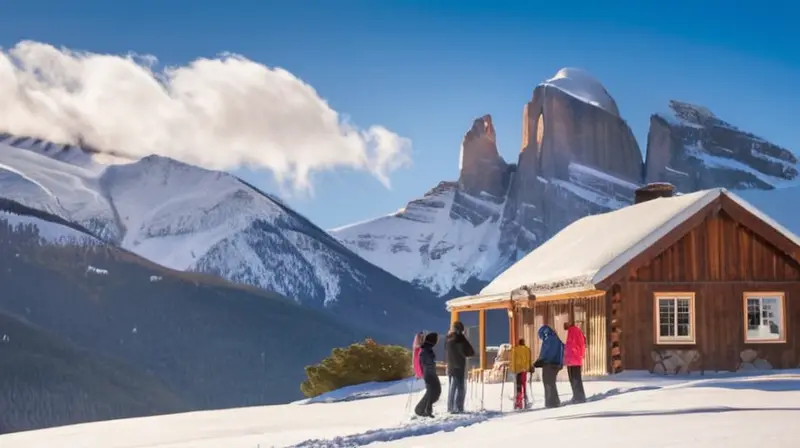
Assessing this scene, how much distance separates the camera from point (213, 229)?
182 m

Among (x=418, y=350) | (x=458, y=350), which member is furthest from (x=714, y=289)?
(x=458, y=350)

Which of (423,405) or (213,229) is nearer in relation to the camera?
(423,405)

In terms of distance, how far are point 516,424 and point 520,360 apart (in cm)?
474

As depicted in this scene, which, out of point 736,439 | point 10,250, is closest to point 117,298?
point 10,250

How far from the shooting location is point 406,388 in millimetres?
28469

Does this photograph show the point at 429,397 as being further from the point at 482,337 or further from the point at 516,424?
the point at 482,337

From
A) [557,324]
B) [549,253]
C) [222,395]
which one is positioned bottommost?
[222,395]

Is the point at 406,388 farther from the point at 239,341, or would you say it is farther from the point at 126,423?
the point at 239,341

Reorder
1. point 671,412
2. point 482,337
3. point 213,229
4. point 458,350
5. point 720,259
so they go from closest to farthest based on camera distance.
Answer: point 671,412
point 458,350
point 720,259
point 482,337
point 213,229

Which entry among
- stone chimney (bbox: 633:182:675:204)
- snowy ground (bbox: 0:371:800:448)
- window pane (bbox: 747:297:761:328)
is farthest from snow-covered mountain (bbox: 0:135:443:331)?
snowy ground (bbox: 0:371:800:448)

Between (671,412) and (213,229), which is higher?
(213,229)

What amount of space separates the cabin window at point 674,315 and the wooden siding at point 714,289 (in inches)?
5.4

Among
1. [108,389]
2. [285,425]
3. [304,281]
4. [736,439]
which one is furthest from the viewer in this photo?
[304,281]

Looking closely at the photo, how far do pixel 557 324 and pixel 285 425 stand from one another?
30.5 feet
